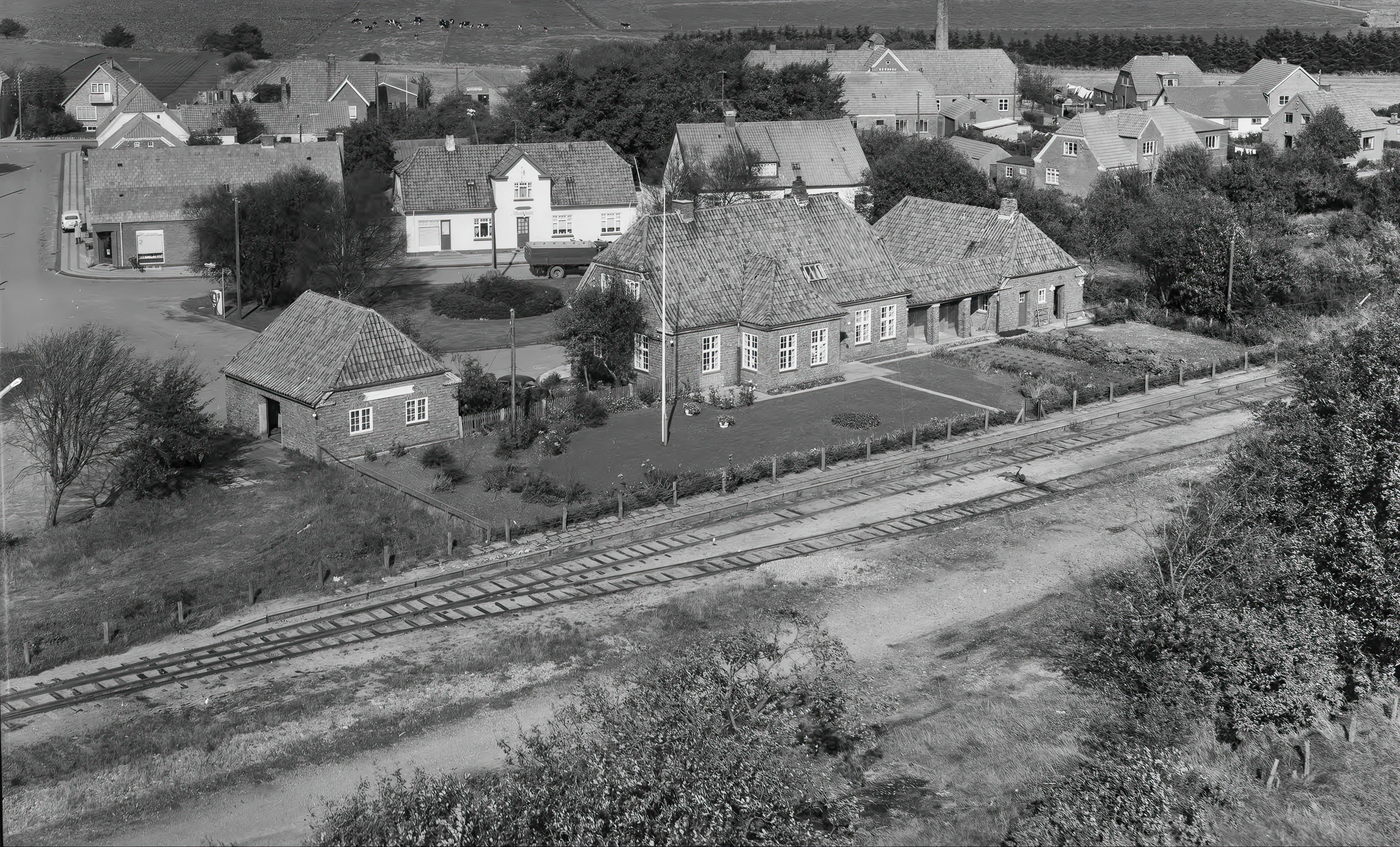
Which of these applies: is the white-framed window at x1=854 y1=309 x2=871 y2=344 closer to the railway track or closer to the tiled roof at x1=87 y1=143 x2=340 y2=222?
the railway track

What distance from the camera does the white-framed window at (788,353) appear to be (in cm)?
5084

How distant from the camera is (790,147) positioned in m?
81.6

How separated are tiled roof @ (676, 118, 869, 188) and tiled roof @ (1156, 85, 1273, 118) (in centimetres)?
3231

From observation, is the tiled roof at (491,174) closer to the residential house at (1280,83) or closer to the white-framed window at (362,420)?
the white-framed window at (362,420)

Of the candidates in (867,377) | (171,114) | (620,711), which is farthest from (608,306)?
(171,114)

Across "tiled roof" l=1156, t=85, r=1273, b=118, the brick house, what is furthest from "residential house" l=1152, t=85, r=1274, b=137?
the brick house

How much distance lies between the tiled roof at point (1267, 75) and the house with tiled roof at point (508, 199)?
5544 centimetres

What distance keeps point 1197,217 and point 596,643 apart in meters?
37.9

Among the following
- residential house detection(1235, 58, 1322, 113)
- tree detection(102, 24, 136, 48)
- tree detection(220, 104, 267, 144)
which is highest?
tree detection(102, 24, 136, 48)

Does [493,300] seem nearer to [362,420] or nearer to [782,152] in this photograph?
[362,420]

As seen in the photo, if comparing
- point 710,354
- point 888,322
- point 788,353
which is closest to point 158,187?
point 710,354

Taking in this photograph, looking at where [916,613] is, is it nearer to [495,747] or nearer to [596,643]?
[596,643]

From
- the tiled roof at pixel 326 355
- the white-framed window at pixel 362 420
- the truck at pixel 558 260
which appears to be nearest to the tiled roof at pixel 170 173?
the truck at pixel 558 260

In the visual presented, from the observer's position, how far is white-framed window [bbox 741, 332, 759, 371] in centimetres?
5059
